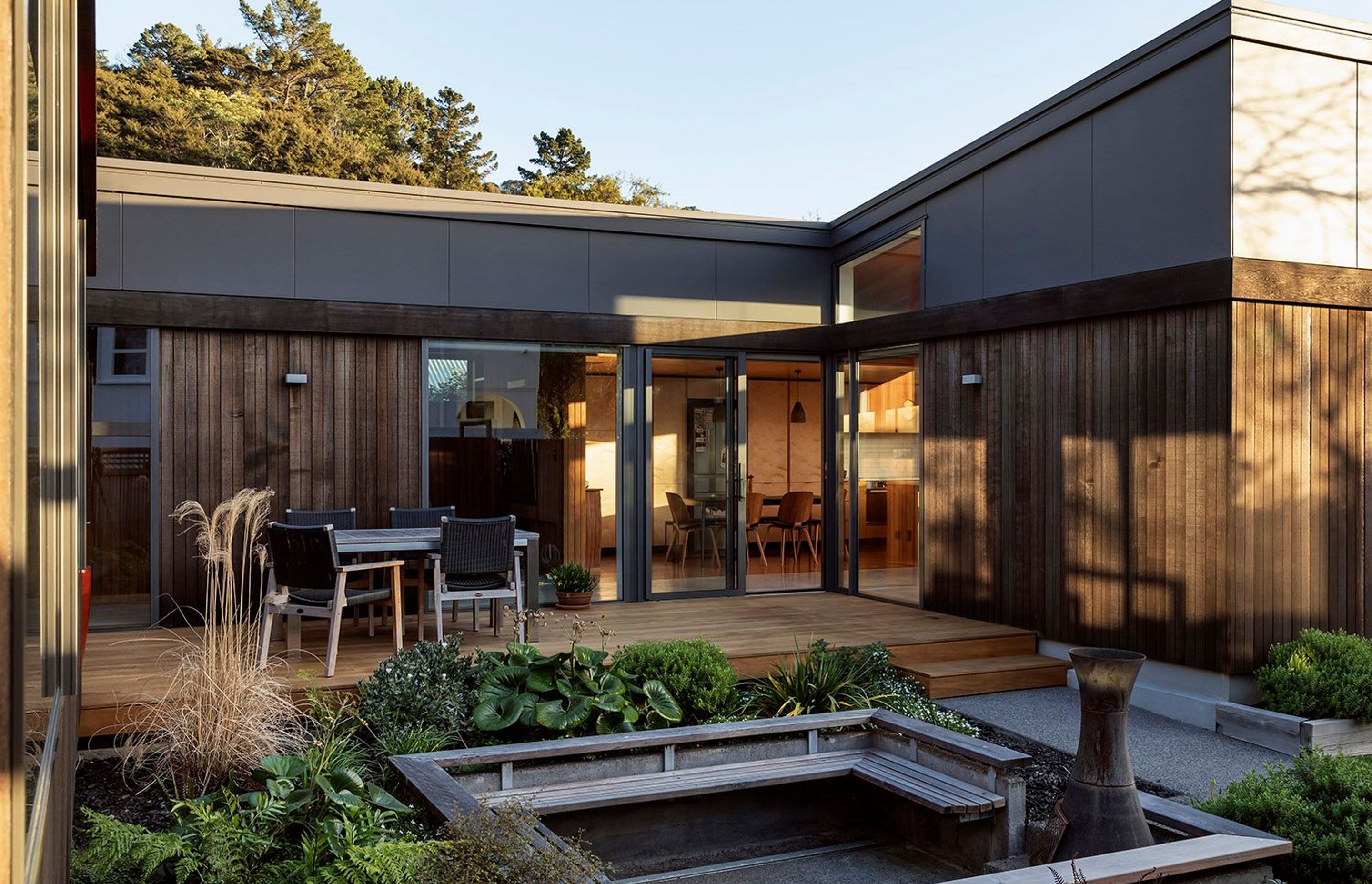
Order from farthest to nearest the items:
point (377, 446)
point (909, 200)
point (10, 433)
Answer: point (909, 200) → point (377, 446) → point (10, 433)

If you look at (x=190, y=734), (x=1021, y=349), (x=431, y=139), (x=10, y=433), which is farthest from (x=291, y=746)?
(x=431, y=139)

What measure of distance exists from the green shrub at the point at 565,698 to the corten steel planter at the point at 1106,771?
88.4 inches

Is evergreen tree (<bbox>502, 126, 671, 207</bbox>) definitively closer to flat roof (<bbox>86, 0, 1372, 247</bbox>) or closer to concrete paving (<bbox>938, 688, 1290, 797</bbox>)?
flat roof (<bbox>86, 0, 1372, 247</bbox>)

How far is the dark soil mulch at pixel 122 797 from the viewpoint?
4422 millimetres

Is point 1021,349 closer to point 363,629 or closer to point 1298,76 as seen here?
point 1298,76

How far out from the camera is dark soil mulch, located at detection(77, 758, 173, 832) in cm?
442

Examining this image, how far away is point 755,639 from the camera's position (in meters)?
7.68

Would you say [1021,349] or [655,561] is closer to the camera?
[1021,349]

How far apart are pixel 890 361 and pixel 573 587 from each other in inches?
144

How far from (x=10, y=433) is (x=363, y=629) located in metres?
7.50

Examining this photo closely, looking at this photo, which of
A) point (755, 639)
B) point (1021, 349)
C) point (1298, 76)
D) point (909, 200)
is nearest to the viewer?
point (1298, 76)

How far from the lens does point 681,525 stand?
33.1 feet

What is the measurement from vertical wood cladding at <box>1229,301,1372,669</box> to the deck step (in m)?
1.44

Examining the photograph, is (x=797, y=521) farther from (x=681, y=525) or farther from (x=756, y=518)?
(x=681, y=525)
